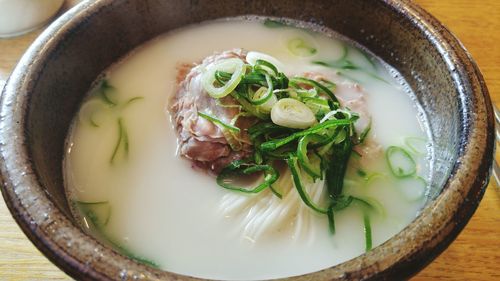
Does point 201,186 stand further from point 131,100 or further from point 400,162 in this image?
point 400,162

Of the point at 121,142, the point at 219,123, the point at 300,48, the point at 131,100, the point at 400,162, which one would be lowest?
the point at 121,142

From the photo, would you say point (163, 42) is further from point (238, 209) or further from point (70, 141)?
point (238, 209)

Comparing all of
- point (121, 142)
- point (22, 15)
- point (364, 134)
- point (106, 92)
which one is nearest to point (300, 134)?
point (364, 134)

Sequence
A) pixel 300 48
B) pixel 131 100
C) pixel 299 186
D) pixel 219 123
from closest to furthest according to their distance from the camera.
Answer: pixel 299 186 → pixel 219 123 → pixel 131 100 → pixel 300 48

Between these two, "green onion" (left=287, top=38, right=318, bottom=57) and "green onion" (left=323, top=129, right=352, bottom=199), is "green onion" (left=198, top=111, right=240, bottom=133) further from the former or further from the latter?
"green onion" (left=287, top=38, right=318, bottom=57)

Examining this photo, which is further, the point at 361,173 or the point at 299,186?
the point at 361,173
